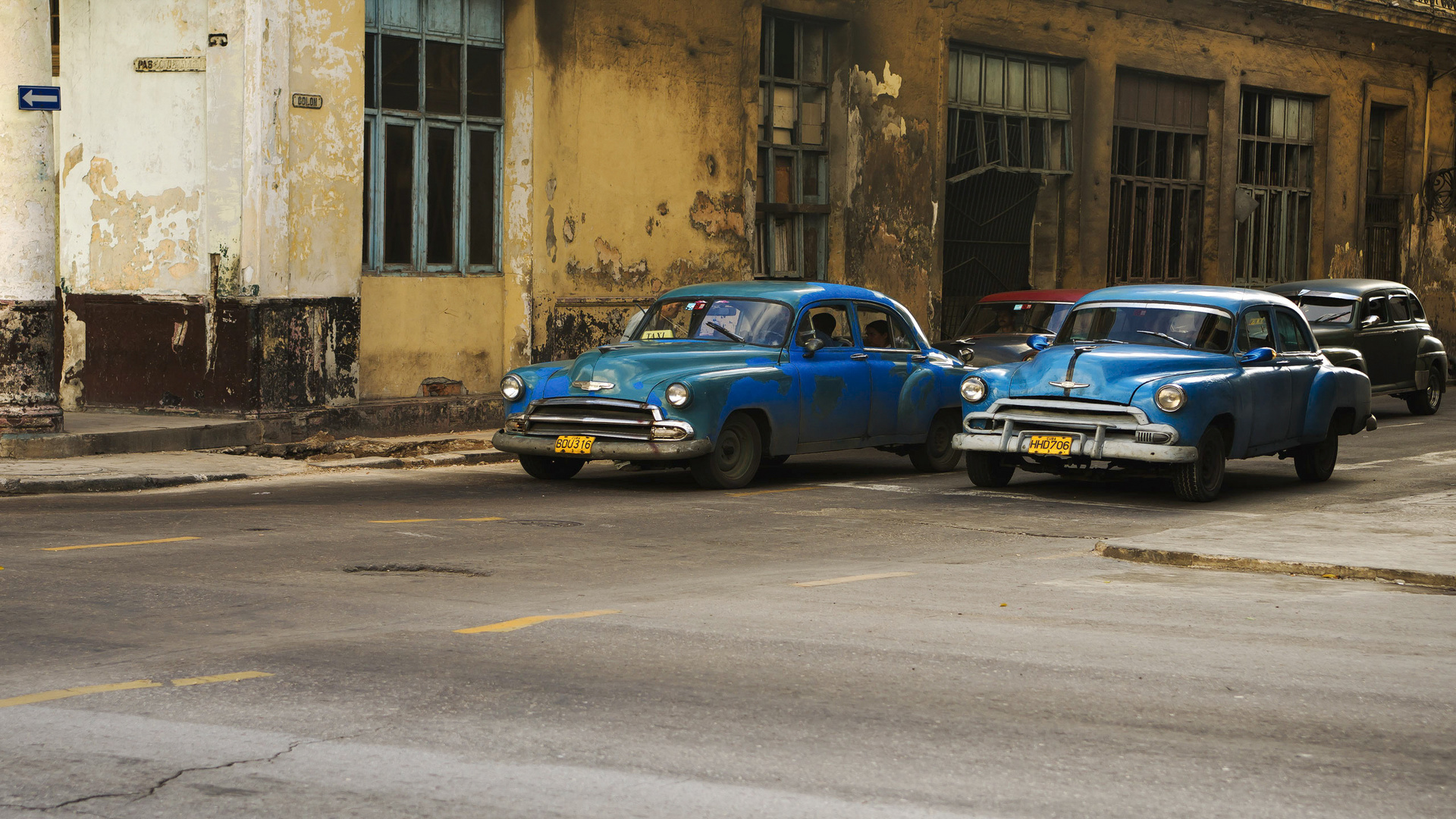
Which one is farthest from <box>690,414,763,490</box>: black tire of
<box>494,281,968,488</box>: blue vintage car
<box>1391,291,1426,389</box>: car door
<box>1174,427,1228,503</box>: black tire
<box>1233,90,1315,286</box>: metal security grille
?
<box>1233,90,1315,286</box>: metal security grille

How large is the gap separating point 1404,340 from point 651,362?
43.9 ft

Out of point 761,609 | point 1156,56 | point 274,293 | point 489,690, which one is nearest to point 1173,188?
point 1156,56

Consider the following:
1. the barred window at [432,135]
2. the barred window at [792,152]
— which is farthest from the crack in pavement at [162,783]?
the barred window at [792,152]

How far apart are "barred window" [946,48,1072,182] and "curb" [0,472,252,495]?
14.5m

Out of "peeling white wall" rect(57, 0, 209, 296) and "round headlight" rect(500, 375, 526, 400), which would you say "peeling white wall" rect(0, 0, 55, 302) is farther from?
"round headlight" rect(500, 375, 526, 400)

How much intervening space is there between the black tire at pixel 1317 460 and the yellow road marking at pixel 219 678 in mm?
10291

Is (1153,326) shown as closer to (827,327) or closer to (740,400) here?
(827,327)

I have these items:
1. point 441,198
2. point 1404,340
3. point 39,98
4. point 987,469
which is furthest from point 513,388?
point 1404,340

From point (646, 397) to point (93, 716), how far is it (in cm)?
724

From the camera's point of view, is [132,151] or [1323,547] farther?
[132,151]

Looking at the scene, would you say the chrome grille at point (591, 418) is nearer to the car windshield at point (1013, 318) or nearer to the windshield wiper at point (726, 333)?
the windshield wiper at point (726, 333)

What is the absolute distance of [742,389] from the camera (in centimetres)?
1305

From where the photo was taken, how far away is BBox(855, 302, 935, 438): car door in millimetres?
14438

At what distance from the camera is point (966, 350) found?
610 inches
